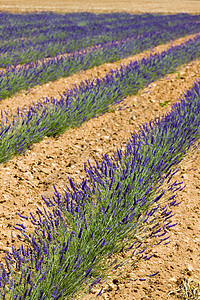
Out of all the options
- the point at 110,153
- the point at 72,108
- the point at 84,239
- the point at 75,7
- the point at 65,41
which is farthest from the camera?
the point at 75,7

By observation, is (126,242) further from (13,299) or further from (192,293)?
(13,299)

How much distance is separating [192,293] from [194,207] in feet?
3.16

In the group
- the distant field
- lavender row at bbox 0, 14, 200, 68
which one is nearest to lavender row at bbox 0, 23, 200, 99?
lavender row at bbox 0, 14, 200, 68

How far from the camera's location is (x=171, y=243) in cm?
249

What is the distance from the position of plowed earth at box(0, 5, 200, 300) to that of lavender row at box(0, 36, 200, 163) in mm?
126

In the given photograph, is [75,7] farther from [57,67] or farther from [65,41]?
[57,67]

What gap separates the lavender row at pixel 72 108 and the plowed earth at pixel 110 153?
13cm

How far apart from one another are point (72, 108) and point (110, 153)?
2.97 ft

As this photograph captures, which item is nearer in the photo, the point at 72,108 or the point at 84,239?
the point at 84,239

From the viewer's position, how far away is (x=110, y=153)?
12.9 feet

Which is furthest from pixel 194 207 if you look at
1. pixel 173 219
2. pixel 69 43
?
pixel 69 43

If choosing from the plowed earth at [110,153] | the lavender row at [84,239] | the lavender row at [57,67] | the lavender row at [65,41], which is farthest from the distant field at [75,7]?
the lavender row at [84,239]

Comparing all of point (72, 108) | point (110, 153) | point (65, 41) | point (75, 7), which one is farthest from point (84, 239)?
point (75, 7)

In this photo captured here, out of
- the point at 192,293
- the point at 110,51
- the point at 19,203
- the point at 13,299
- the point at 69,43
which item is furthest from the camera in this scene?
the point at 69,43
